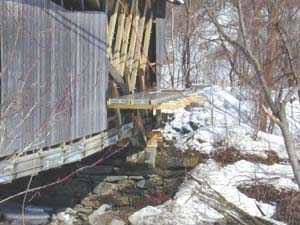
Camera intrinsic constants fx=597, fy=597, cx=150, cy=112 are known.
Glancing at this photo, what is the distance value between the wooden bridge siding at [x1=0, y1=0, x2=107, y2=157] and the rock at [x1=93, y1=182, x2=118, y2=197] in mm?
2490

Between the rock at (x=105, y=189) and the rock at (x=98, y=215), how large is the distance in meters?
0.65

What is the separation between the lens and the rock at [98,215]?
10.6 metres

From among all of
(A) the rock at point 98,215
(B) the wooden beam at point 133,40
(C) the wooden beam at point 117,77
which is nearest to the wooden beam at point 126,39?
(B) the wooden beam at point 133,40

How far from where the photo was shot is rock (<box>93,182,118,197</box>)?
12078mm

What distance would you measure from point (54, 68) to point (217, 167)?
544cm

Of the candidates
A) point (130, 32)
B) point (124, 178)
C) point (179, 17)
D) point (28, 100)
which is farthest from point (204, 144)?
point (179, 17)

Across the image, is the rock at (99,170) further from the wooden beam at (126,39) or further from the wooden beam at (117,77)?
the wooden beam at (126,39)

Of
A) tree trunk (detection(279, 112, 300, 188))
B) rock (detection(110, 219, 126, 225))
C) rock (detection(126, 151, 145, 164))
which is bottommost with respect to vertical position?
rock (detection(110, 219, 126, 225))

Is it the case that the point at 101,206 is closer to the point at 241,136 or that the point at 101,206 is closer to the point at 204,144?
the point at 204,144

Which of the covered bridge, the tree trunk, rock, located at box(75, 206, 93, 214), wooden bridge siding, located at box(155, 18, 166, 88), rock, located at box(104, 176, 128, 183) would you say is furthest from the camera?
wooden bridge siding, located at box(155, 18, 166, 88)

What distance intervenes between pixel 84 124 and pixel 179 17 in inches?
747

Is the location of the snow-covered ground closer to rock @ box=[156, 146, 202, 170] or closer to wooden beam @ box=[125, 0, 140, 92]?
rock @ box=[156, 146, 202, 170]

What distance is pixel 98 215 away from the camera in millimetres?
10906

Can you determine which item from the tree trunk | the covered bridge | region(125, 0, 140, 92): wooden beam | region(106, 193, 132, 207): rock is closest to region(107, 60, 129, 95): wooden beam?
the covered bridge
